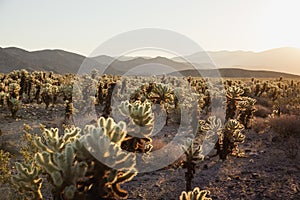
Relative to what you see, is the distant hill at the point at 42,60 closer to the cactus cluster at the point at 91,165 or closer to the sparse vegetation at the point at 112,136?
the sparse vegetation at the point at 112,136

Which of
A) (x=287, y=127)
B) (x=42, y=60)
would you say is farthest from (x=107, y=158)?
(x=42, y=60)

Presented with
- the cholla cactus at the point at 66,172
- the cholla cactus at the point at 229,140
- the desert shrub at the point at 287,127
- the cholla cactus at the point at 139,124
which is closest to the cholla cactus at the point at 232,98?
the desert shrub at the point at 287,127

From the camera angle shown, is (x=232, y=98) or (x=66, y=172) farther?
(x=232, y=98)

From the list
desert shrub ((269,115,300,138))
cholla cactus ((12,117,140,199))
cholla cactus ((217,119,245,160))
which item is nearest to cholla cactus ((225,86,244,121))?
desert shrub ((269,115,300,138))

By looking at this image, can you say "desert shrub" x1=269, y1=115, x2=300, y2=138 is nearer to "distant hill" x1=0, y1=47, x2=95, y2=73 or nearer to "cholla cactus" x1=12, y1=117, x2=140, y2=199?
"cholla cactus" x1=12, y1=117, x2=140, y2=199

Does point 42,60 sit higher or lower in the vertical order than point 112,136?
higher

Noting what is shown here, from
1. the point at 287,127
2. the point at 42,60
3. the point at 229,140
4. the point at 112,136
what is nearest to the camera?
the point at 112,136

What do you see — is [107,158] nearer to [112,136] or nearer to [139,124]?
[112,136]

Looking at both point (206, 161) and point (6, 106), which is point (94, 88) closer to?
point (6, 106)

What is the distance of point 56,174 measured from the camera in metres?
4.09

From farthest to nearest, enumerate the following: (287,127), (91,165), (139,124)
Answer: (287,127)
(139,124)
(91,165)

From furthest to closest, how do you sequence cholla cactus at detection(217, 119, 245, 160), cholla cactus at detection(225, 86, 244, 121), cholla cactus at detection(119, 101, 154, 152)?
cholla cactus at detection(225, 86, 244, 121) → cholla cactus at detection(217, 119, 245, 160) → cholla cactus at detection(119, 101, 154, 152)

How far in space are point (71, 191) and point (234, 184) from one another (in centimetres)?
496

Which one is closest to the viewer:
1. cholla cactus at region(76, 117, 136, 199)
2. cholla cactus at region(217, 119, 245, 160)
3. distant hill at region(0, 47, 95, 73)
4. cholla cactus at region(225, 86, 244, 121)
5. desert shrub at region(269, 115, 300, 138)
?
cholla cactus at region(76, 117, 136, 199)
